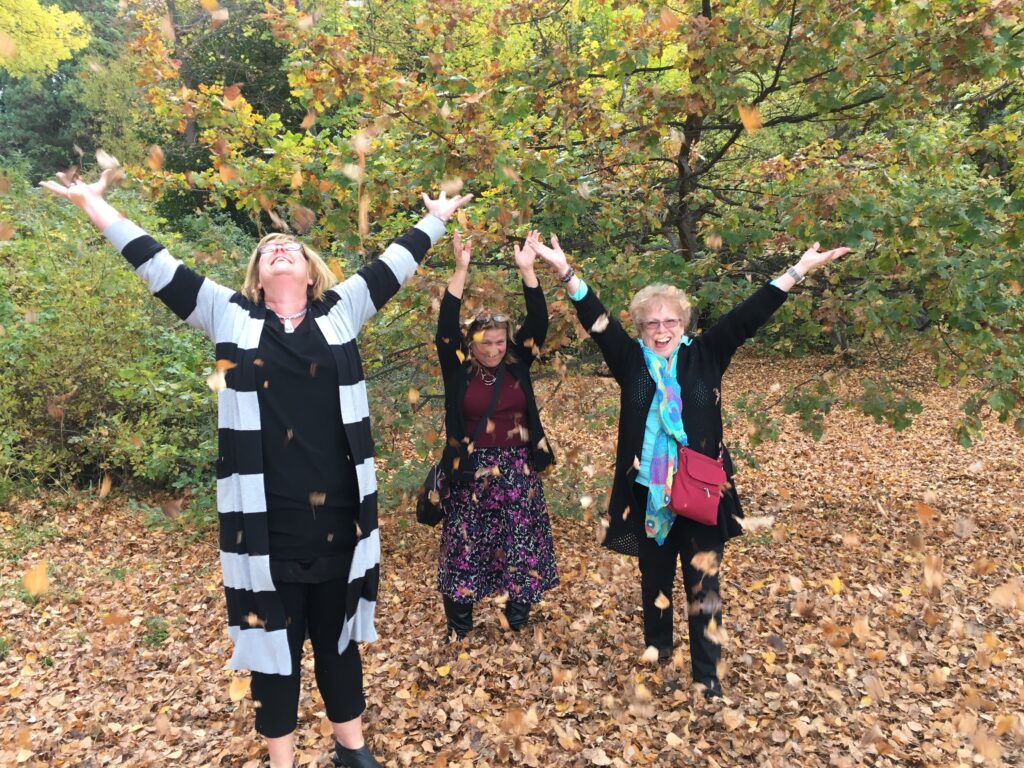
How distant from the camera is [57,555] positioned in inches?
243

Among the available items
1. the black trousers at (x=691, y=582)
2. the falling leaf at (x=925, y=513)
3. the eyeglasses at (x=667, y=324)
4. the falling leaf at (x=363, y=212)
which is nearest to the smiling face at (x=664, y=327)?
the eyeglasses at (x=667, y=324)

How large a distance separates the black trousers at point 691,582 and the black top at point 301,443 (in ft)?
4.94

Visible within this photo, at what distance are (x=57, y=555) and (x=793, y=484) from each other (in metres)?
7.82

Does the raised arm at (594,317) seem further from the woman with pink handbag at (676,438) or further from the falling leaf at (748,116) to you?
the falling leaf at (748,116)

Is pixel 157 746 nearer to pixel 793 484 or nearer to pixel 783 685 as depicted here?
pixel 783 685

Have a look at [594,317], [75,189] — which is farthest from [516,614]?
[75,189]

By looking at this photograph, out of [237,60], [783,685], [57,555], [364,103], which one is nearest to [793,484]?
[783,685]

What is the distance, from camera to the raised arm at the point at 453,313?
3.44m

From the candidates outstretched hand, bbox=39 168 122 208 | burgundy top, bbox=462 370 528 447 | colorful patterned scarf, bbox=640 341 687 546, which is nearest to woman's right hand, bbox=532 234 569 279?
colorful patterned scarf, bbox=640 341 687 546

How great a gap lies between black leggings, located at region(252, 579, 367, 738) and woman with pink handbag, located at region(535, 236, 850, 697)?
4.53ft

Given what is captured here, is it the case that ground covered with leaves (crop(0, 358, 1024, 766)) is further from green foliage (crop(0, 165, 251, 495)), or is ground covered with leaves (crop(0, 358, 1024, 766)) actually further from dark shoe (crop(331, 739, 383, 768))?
green foliage (crop(0, 165, 251, 495))

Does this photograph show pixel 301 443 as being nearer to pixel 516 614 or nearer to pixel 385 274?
pixel 385 274

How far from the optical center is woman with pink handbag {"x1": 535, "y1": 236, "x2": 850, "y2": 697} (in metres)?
3.16

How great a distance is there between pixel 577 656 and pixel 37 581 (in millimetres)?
4366
